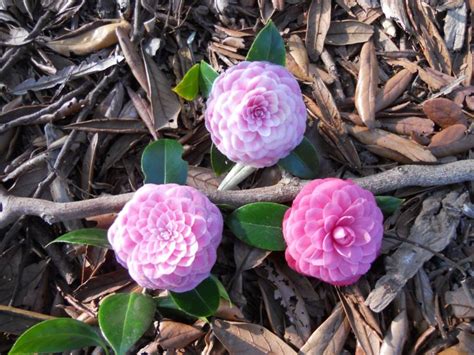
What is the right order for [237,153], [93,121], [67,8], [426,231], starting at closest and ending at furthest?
1. [237,153]
2. [426,231]
3. [93,121]
4. [67,8]

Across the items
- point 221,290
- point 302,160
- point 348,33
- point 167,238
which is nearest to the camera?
point 167,238

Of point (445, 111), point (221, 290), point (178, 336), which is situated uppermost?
point (445, 111)

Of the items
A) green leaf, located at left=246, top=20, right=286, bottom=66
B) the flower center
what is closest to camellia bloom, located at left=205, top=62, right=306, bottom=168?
green leaf, located at left=246, top=20, right=286, bottom=66

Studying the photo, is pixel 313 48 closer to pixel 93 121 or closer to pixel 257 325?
pixel 93 121

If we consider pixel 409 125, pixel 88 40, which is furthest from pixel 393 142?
pixel 88 40

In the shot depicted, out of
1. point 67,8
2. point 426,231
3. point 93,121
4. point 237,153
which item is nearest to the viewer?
point 237,153

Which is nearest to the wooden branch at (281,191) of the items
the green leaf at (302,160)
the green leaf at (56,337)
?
the green leaf at (302,160)

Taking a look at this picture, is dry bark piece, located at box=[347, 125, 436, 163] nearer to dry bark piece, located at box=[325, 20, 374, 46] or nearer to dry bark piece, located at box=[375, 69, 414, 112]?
dry bark piece, located at box=[375, 69, 414, 112]

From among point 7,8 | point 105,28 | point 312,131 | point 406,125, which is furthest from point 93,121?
point 406,125

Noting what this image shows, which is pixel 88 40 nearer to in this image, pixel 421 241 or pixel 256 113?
pixel 256 113
